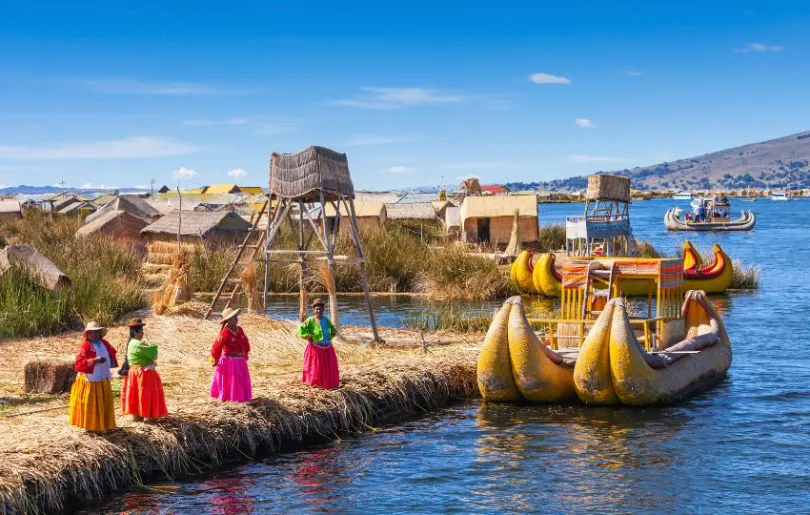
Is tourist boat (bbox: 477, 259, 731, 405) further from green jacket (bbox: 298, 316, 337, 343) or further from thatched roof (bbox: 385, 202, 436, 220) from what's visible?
thatched roof (bbox: 385, 202, 436, 220)

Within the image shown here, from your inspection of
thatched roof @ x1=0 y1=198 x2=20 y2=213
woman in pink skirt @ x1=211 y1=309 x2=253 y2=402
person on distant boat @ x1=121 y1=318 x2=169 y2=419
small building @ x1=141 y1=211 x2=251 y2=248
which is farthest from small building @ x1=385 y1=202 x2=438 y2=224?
person on distant boat @ x1=121 y1=318 x2=169 y2=419

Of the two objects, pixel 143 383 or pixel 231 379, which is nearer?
pixel 143 383

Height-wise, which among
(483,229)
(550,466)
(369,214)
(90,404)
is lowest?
(550,466)

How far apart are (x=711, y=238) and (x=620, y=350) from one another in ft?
181

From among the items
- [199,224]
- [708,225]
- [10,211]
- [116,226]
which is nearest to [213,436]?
[199,224]

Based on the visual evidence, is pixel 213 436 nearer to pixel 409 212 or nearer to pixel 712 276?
pixel 712 276

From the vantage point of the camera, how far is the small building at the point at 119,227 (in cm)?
3344

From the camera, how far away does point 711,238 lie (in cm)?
6500

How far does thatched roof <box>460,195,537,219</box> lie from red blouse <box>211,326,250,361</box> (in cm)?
2679

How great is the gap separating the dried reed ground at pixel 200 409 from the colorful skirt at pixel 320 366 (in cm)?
11

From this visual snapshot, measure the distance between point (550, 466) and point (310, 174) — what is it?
6.09 meters

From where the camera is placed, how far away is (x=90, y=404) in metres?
9.19

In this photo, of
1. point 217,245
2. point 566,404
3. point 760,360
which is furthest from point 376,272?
point 566,404

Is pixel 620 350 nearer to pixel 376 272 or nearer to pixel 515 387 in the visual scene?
pixel 515 387
